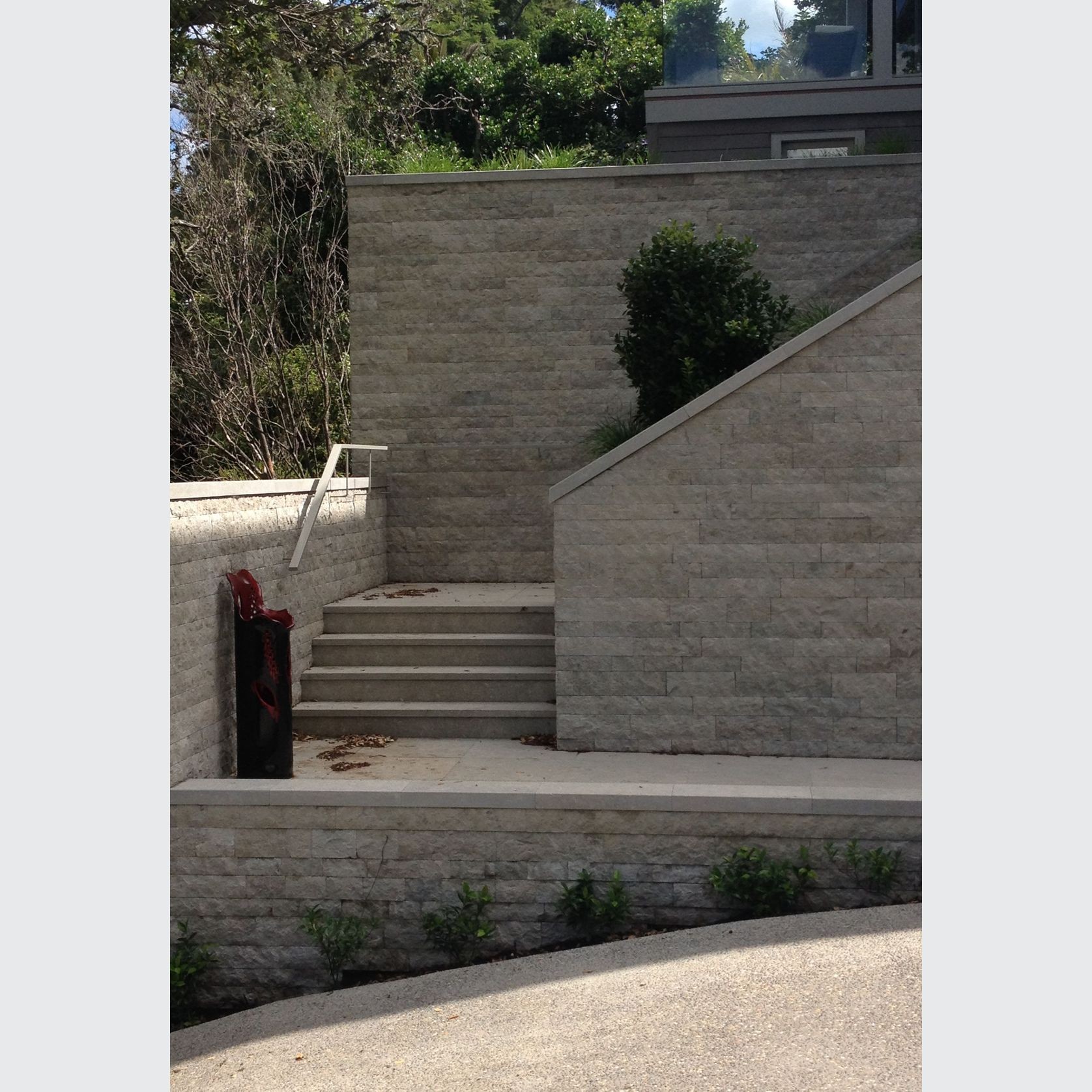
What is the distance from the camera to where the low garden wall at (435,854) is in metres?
6.29

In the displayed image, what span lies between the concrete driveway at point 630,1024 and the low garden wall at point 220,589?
1594mm

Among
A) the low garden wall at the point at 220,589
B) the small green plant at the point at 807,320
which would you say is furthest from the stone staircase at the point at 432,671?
the small green plant at the point at 807,320

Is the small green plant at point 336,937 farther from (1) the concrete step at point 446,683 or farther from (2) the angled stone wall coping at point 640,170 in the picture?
(2) the angled stone wall coping at point 640,170

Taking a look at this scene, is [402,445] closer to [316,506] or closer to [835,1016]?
[316,506]

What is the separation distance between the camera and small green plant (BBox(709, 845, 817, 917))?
618cm

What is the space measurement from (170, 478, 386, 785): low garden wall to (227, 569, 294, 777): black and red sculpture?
12cm

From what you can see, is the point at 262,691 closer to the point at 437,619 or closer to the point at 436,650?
the point at 436,650

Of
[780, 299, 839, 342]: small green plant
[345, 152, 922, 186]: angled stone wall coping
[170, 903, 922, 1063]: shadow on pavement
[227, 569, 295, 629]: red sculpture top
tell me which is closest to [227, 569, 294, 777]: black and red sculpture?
[227, 569, 295, 629]: red sculpture top

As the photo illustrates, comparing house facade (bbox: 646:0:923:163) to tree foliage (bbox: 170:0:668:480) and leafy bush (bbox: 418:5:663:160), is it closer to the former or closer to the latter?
tree foliage (bbox: 170:0:668:480)

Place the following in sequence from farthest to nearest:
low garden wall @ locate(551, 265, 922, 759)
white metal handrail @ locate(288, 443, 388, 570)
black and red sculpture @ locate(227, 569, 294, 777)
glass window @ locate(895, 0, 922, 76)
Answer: glass window @ locate(895, 0, 922, 76) < white metal handrail @ locate(288, 443, 388, 570) < low garden wall @ locate(551, 265, 922, 759) < black and red sculpture @ locate(227, 569, 294, 777)

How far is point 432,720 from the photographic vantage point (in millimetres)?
8164

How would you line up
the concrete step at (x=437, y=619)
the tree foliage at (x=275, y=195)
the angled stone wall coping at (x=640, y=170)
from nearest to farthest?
1. the concrete step at (x=437, y=619)
2. the angled stone wall coping at (x=640, y=170)
3. the tree foliage at (x=275, y=195)

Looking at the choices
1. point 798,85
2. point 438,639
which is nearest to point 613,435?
point 438,639

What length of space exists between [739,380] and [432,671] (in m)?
2.94
